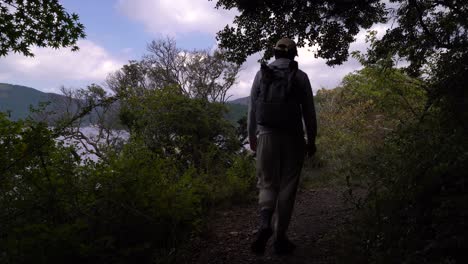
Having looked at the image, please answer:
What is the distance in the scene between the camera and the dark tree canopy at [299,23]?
5395 mm

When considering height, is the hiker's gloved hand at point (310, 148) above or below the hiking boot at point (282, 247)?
above

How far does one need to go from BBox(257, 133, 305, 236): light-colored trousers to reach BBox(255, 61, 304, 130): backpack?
0.14 m

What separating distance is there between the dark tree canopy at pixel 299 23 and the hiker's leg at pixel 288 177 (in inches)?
108

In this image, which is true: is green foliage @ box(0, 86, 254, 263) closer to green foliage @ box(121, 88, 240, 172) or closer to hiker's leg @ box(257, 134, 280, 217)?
hiker's leg @ box(257, 134, 280, 217)

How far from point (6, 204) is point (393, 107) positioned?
9.99 meters

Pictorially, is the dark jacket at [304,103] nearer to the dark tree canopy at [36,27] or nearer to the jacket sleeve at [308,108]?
the jacket sleeve at [308,108]

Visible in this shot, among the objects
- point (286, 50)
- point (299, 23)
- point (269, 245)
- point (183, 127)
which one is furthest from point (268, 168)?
point (183, 127)

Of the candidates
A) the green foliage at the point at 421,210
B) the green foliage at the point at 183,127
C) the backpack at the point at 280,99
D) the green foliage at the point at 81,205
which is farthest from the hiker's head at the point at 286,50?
the green foliage at the point at 183,127

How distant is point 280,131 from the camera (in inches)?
127

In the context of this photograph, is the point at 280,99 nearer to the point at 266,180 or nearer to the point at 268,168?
the point at 268,168

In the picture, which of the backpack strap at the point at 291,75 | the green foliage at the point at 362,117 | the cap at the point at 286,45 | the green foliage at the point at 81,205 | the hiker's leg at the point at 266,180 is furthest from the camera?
the green foliage at the point at 362,117

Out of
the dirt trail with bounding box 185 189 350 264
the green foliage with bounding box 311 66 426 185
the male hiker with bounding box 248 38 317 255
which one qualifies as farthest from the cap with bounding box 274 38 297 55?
the green foliage with bounding box 311 66 426 185

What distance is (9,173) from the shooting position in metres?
3.11

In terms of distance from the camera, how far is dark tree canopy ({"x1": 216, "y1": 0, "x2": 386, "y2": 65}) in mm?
5395
